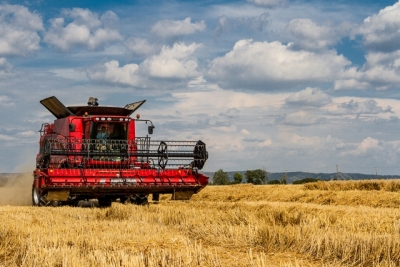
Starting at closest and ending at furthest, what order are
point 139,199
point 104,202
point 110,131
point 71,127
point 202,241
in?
point 202,241 < point 139,199 < point 104,202 < point 71,127 < point 110,131

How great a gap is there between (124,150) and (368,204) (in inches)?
274

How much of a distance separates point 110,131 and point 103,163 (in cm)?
142

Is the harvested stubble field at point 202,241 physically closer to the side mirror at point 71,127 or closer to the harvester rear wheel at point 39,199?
the harvester rear wheel at point 39,199

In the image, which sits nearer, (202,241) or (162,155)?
(202,241)

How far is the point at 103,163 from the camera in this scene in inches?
659

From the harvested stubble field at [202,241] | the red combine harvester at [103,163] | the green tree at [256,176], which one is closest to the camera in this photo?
the harvested stubble field at [202,241]

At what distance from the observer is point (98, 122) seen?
17625 mm

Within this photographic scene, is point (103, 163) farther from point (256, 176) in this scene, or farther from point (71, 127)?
point (256, 176)

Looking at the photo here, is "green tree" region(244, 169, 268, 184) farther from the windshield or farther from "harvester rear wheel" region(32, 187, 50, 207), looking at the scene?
"harvester rear wheel" region(32, 187, 50, 207)

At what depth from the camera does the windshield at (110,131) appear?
1764 cm

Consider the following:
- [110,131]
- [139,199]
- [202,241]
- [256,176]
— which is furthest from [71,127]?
[256,176]

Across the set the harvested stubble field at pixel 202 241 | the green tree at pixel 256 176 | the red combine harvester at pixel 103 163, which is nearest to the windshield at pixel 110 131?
the red combine harvester at pixel 103 163

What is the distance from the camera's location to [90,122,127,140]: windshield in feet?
57.9

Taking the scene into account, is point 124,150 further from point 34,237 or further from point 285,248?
point 285,248
